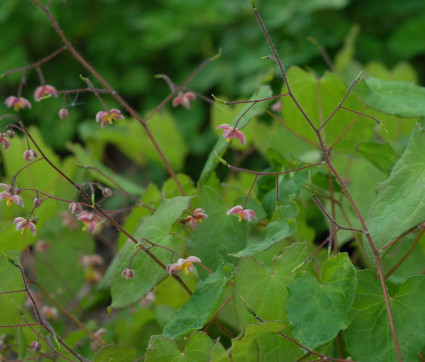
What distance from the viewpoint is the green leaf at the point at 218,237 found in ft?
3.06

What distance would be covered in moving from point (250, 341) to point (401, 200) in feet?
0.83

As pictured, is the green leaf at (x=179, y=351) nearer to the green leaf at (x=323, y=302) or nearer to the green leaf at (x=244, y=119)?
the green leaf at (x=323, y=302)

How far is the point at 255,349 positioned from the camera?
0.75 metres

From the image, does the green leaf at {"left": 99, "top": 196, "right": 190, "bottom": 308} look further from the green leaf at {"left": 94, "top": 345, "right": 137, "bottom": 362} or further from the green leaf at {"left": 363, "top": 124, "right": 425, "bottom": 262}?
the green leaf at {"left": 363, "top": 124, "right": 425, "bottom": 262}

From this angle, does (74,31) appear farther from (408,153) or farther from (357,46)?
(408,153)

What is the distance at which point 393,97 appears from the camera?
107 centimetres

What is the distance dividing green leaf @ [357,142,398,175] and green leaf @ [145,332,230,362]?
1.56 feet

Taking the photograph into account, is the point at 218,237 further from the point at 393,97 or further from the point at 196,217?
the point at 393,97

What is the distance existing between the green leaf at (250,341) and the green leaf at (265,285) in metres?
0.03

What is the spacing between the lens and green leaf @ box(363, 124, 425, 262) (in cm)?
73

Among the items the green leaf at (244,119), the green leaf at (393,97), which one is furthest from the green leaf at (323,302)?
the green leaf at (393,97)

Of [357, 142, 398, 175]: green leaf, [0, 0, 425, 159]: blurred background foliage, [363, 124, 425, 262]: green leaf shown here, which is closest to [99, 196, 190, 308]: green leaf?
[363, 124, 425, 262]: green leaf

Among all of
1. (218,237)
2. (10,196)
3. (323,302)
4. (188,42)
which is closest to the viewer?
(323,302)

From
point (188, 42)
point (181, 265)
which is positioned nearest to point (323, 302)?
point (181, 265)
